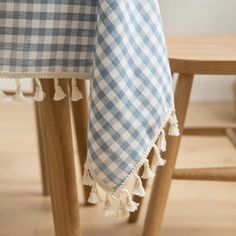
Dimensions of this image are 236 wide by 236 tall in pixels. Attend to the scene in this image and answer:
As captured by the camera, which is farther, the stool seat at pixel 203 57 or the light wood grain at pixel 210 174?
the light wood grain at pixel 210 174

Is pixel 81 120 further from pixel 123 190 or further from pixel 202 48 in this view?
pixel 123 190

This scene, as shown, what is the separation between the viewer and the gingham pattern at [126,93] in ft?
2.03

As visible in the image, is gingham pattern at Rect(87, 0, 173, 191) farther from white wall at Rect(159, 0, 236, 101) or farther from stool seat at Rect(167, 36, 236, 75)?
white wall at Rect(159, 0, 236, 101)

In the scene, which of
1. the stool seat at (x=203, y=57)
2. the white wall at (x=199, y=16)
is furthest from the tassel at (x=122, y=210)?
the white wall at (x=199, y=16)

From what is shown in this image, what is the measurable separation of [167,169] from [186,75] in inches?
7.6

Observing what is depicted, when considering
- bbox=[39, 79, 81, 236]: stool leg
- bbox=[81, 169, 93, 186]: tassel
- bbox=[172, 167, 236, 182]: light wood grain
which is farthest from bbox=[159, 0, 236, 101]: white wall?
bbox=[81, 169, 93, 186]: tassel

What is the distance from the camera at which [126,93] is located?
640 mm

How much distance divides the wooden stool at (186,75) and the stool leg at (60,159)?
7.3 inches

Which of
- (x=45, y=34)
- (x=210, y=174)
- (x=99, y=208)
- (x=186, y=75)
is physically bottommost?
(x=99, y=208)

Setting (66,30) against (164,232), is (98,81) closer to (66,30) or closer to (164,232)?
(66,30)

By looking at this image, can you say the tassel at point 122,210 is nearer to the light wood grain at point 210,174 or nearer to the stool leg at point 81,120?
the light wood grain at point 210,174

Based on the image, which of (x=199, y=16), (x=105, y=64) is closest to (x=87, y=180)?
(x=105, y=64)

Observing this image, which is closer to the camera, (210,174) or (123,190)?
(123,190)

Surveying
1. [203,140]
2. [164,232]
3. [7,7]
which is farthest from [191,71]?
[203,140]
